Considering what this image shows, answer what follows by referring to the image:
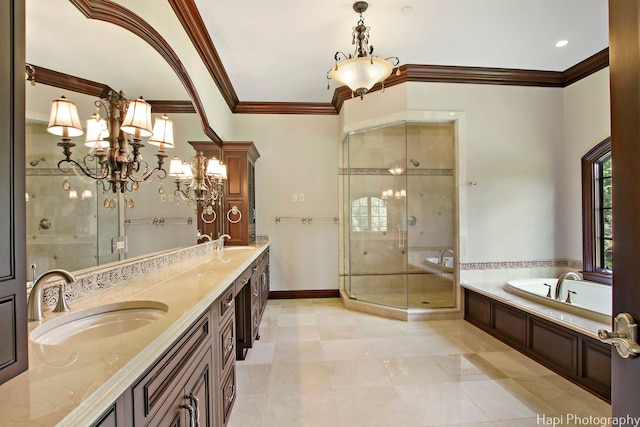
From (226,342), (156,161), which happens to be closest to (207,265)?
(226,342)

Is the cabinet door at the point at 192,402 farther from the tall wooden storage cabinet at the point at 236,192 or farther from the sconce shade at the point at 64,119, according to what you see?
the tall wooden storage cabinet at the point at 236,192

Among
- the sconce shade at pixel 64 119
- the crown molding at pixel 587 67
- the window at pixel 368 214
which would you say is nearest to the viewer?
the sconce shade at pixel 64 119

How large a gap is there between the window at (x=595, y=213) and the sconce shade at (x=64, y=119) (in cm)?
447

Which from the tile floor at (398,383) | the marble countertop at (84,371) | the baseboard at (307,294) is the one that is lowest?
the tile floor at (398,383)

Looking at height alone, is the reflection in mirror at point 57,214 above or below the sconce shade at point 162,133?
below

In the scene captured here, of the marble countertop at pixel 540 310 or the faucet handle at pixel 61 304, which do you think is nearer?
the faucet handle at pixel 61 304

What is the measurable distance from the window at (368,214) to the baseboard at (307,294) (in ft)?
3.24

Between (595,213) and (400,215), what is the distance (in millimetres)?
2086

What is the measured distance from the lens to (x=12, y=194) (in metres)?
0.69

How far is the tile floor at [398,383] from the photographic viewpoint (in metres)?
1.72

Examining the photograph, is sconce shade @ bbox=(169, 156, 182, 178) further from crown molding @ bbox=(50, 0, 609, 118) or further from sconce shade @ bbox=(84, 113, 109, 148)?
sconce shade @ bbox=(84, 113, 109, 148)

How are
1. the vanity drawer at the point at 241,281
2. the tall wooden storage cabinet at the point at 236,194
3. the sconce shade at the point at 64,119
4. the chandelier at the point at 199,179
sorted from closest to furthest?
1. the sconce shade at the point at 64,119
2. the vanity drawer at the point at 241,281
3. the chandelier at the point at 199,179
4. the tall wooden storage cabinet at the point at 236,194

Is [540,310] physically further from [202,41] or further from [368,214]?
[202,41]

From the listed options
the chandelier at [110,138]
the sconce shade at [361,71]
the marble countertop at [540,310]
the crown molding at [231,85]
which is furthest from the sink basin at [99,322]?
the marble countertop at [540,310]
